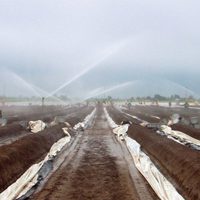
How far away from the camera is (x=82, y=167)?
1670cm

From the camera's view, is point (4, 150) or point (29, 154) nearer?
point (4, 150)

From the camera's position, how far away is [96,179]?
1430cm

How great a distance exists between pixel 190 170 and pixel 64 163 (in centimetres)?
567

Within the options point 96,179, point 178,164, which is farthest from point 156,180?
point 178,164

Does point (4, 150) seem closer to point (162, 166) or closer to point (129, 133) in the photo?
point (162, 166)

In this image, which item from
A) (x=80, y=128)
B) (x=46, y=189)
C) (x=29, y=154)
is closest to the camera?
(x=46, y=189)

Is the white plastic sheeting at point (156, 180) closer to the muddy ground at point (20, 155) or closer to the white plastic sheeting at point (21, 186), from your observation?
the white plastic sheeting at point (21, 186)

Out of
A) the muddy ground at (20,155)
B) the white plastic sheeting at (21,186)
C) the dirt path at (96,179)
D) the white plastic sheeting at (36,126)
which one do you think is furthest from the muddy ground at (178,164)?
the white plastic sheeting at (36,126)

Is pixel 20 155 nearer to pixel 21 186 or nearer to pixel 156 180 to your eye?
pixel 21 186

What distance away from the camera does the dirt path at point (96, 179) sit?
466 inches

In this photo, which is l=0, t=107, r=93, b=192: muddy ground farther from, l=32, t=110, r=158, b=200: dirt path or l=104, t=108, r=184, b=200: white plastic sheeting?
l=104, t=108, r=184, b=200: white plastic sheeting

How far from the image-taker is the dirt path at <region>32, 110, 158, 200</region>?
11836 millimetres

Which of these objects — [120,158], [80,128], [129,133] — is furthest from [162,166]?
[80,128]

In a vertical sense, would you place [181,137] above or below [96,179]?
above
